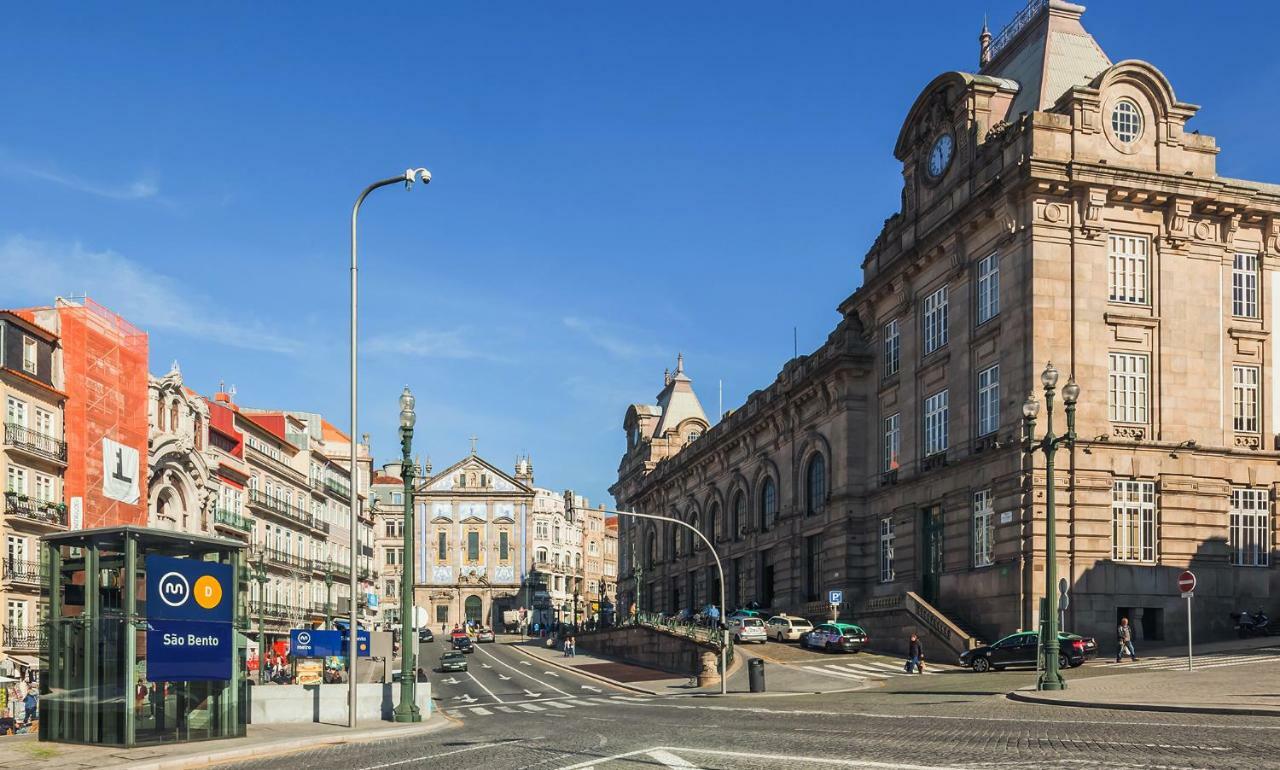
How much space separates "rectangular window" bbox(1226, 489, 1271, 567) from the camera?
167 feet

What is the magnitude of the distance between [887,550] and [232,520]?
34.1 m

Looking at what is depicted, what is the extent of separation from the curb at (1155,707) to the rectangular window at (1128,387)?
66.2 ft

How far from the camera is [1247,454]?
169 ft

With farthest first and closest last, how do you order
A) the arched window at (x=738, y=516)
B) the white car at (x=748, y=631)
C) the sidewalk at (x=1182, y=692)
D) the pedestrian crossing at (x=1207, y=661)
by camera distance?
the arched window at (x=738, y=516), the white car at (x=748, y=631), the pedestrian crossing at (x=1207, y=661), the sidewalk at (x=1182, y=692)

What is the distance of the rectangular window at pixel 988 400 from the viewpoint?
51531 millimetres

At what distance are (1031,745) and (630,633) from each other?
58.1 m

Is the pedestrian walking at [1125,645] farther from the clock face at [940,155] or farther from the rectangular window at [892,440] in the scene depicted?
the clock face at [940,155]

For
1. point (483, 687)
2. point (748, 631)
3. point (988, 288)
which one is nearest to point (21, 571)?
point (483, 687)

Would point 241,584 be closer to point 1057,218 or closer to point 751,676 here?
point 751,676

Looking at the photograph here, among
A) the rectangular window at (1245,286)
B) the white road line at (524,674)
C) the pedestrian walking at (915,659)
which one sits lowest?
the white road line at (524,674)

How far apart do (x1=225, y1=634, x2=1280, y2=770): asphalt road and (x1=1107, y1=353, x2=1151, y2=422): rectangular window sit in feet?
55.3

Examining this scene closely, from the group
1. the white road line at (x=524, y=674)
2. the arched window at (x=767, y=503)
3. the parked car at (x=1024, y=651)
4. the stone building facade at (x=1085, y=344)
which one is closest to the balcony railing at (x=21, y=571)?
the white road line at (x=524, y=674)

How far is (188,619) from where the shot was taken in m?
24.5

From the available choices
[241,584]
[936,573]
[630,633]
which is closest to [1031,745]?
[241,584]
